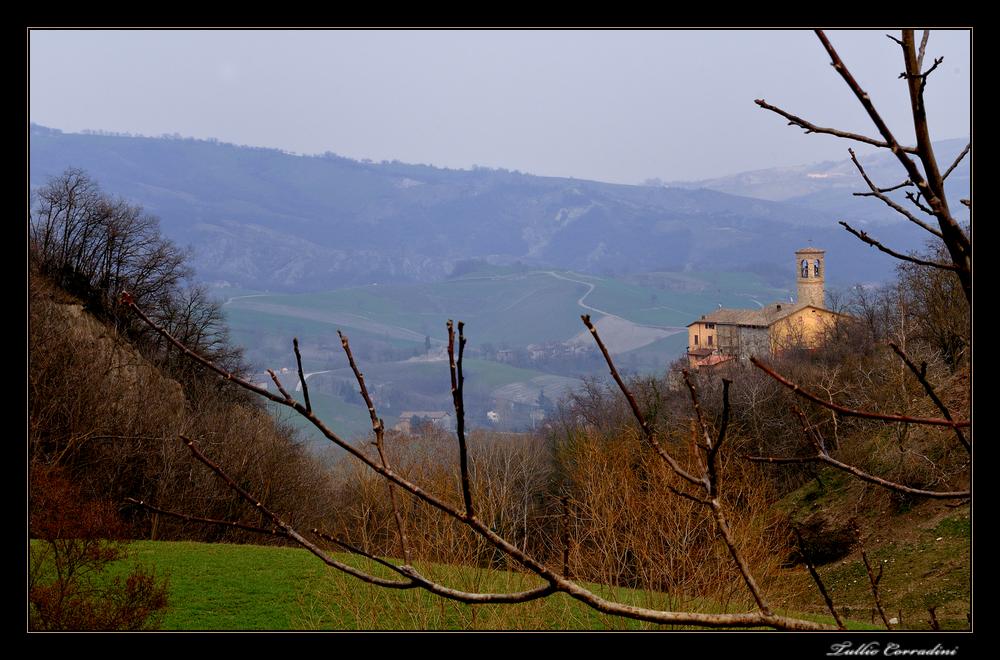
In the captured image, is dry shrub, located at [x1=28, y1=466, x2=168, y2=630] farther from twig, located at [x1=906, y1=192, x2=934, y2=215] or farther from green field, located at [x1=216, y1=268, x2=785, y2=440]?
green field, located at [x1=216, y1=268, x2=785, y2=440]

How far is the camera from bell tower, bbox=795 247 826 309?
43.2 metres

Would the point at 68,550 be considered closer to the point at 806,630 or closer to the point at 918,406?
the point at 806,630

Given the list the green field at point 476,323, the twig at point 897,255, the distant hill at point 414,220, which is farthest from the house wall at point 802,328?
the twig at point 897,255

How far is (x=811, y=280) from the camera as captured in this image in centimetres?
4378

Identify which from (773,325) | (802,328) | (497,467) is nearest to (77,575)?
(497,467)

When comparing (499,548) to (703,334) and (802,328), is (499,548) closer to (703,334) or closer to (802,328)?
(802,328)

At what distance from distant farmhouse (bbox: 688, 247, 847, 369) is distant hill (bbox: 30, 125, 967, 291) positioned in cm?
2599

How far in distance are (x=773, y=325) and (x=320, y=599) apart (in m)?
31.2

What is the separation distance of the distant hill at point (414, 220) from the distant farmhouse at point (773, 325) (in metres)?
26.0

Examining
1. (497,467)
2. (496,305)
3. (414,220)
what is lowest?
(497,467)

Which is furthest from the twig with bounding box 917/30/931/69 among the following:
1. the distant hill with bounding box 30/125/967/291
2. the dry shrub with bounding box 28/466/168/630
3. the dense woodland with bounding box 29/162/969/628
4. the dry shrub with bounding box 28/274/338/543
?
the distant hill with bounding box 30/125/967/291

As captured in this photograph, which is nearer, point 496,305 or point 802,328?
point 802,328

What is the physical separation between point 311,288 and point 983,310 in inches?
3553

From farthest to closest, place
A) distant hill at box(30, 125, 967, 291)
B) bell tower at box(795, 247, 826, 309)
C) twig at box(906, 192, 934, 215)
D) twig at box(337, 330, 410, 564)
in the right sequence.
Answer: distant hill at box(30, 125, 967, 291), bell tower at box(795, 247, 826, 309), twig at box(906, 192, 934, 215), twig at box(337, 330, 410, 564)
